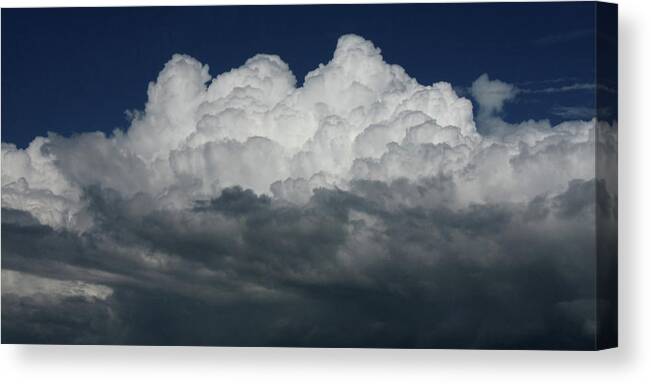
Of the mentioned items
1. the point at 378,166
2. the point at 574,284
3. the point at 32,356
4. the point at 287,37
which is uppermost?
the point at 287,37

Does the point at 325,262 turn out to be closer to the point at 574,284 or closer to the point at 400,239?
the point at 400,239

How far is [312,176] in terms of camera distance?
1630cm

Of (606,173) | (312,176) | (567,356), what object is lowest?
(567,356)

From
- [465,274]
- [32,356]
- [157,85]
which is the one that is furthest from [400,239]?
[32,356]

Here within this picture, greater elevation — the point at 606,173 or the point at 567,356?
the point at 606,173

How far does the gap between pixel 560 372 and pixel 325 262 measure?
2727 mm

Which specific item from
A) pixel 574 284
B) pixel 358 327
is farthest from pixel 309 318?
pixel 574 284

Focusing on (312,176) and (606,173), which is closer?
(606,173)

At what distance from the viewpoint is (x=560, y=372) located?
53.0ft

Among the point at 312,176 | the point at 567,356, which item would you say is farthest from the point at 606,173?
the point at 312,176

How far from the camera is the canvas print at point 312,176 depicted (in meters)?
16.0

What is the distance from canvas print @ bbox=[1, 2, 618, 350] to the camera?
16.0 meters

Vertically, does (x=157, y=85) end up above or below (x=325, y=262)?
above

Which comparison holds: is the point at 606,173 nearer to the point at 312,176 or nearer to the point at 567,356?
the point at 567,356
